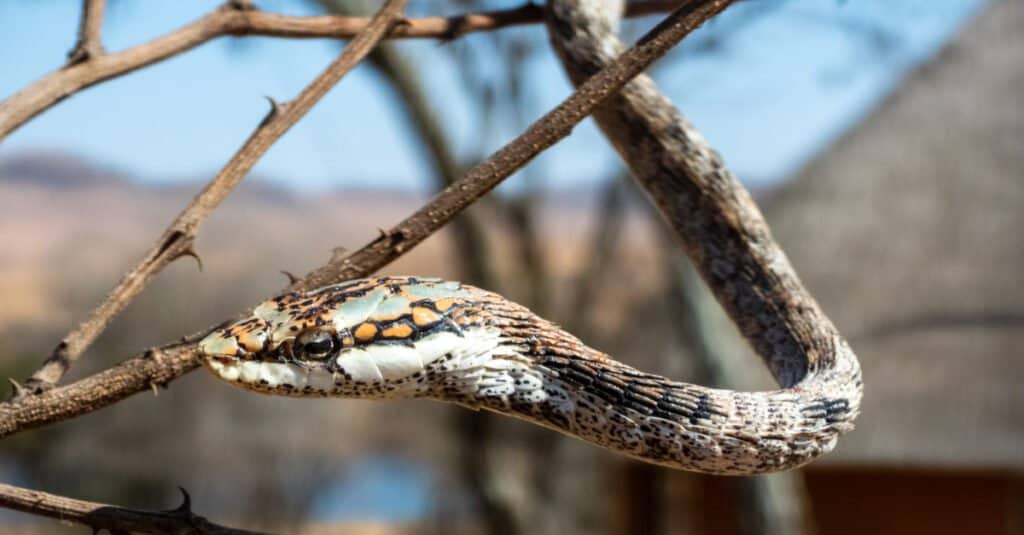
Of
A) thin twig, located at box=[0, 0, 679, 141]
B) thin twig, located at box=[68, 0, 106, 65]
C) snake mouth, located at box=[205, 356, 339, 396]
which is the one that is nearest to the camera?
snake mouth, located at box=[205, 356, 339, 396]

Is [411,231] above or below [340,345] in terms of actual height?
above

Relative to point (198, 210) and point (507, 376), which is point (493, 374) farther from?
point (198, 210)

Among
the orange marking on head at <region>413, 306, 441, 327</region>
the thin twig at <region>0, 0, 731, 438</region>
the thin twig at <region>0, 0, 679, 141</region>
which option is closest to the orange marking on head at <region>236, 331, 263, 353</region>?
the thin twig at <region>0, 0, 731, 438</region>

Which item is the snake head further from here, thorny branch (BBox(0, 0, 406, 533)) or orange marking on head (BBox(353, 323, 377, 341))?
thorny branch (BBox(0, 0, 406, 533))

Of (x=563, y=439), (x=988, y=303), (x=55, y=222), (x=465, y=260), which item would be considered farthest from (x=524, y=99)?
(x=55, y=222)

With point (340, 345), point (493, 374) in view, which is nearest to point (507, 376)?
point (493, 374)

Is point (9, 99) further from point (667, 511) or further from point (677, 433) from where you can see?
point (667, 511)

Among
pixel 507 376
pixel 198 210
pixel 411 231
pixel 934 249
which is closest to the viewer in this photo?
pixel 507 376

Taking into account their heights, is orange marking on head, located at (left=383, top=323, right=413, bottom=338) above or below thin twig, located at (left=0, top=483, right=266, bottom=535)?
above

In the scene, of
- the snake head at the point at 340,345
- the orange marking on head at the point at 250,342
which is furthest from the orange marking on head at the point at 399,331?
the orange marking on head at the point at 250,342
